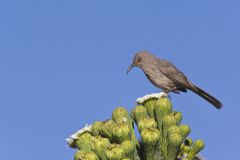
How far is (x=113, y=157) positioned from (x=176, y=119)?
4.80 feet

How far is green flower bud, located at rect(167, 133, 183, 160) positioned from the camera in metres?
9.08

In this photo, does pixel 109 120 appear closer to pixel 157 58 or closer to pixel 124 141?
pixel 124 141

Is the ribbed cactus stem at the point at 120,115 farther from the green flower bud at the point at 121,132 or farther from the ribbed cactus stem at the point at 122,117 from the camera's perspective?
the green flower bud at the point at 121,132

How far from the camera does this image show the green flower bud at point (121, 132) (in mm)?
8828

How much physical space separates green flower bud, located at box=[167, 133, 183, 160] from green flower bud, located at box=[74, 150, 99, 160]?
118cm

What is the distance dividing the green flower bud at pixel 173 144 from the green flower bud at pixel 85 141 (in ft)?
4.14

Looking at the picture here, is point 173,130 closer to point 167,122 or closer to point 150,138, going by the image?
point 167,122

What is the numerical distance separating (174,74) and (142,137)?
4.70 m

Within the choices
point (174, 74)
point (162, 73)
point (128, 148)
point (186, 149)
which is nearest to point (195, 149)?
point (186, 149)

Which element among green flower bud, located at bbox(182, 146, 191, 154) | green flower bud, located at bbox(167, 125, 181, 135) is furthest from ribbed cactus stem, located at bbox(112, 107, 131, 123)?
green flower bud, located at bbox(182, 146, 191, 154)

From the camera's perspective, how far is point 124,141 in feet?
29.0

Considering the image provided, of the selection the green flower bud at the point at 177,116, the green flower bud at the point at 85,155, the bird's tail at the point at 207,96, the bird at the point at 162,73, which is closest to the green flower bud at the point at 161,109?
the green flower bud at the point at 177,116

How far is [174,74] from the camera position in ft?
44.1

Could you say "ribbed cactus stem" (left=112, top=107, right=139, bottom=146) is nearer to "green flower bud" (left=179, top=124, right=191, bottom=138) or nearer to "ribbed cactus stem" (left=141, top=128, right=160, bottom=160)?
"ribbed cactus stem" (left=141, top=128, right=160, bottom=160)
